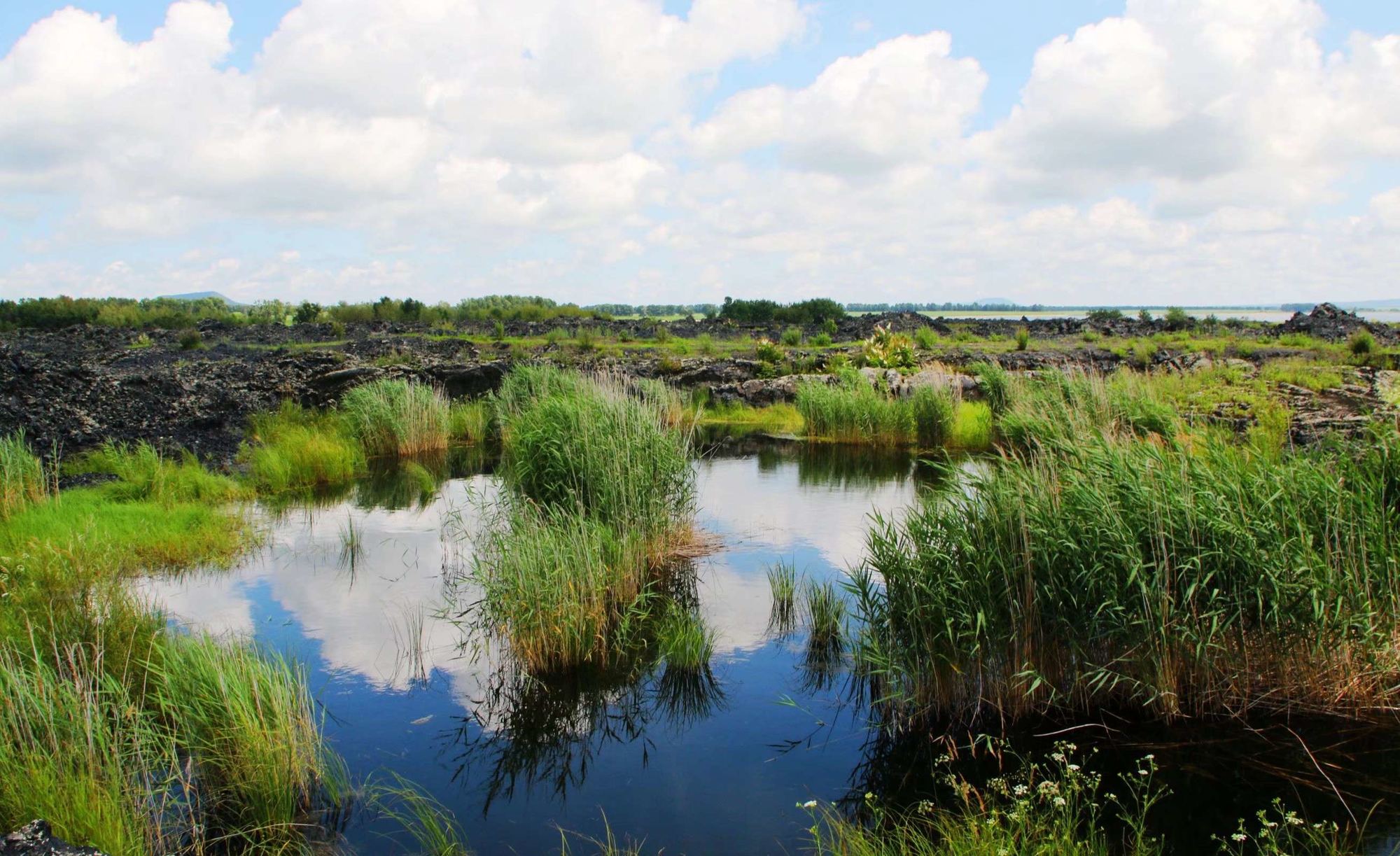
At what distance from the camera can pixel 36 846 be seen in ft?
11.9

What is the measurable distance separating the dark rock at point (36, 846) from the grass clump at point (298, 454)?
1201 centimetres

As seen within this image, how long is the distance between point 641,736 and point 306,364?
20016 millimetres

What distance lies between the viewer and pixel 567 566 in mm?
7734

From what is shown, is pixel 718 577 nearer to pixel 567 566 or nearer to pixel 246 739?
pixel 567 566

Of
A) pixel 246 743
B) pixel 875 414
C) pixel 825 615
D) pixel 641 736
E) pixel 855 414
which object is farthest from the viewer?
pixel 855 414

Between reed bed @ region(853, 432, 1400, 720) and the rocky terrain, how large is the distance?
7443 mm

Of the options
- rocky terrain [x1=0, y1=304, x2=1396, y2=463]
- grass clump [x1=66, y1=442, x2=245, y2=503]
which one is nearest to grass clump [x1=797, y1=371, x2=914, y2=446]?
rocky terrain [x1=0, y1=304, x2=1396, y2=463]

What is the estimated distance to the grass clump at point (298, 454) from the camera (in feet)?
49.5

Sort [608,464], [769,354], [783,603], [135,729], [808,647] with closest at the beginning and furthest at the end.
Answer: [135,729], [808,647], [783,603], [608,464], [769,354]

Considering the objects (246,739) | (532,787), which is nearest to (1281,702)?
(532,787)

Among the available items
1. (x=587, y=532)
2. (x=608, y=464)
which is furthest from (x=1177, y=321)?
(x=587, y=532)

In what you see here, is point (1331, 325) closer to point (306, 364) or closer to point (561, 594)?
point (306, 364)

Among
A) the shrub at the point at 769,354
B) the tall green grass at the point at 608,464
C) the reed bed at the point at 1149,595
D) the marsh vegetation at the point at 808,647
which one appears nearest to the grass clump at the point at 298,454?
the marsh vegetation at the point at 808,647

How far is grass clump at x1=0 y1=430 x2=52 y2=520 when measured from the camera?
10539 millimetres
